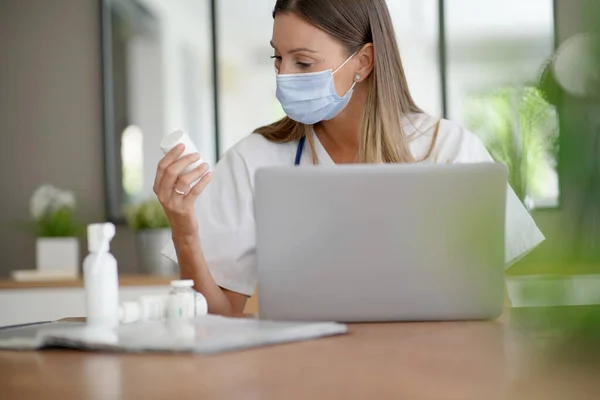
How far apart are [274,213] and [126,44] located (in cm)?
293

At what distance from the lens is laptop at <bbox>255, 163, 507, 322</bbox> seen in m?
1.18

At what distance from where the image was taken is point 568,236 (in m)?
0.22

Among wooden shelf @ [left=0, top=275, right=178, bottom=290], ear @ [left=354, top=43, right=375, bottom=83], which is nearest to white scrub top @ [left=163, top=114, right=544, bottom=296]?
ear @ [left=354, top=43, right=375, bottom=83]

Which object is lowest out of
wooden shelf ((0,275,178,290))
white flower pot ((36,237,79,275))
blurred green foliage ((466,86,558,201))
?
wooden shelf ((0,275,178,290))

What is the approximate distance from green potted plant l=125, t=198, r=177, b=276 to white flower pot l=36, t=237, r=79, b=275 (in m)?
0.29

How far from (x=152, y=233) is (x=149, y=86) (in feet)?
2.29

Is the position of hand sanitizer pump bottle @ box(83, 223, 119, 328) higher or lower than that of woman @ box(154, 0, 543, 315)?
lower

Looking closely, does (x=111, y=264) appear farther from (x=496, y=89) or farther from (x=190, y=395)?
(x=496, y=89)

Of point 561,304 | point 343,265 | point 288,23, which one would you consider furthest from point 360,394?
point 288,23

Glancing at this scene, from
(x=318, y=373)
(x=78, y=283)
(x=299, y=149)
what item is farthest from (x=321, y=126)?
(x=78, y=283)

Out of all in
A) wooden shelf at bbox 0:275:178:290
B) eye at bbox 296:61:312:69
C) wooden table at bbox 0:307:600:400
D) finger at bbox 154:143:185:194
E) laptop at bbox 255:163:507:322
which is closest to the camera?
wooden table at bbox 0:307:600:400

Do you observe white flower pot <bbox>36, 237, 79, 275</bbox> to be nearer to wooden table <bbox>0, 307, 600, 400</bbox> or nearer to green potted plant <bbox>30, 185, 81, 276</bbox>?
green potted plant <bbox>30, 185, 81, 276</bbox>

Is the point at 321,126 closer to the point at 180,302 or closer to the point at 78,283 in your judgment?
the point at 180,302

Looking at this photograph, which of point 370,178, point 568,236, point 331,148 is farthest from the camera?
point 331,148
